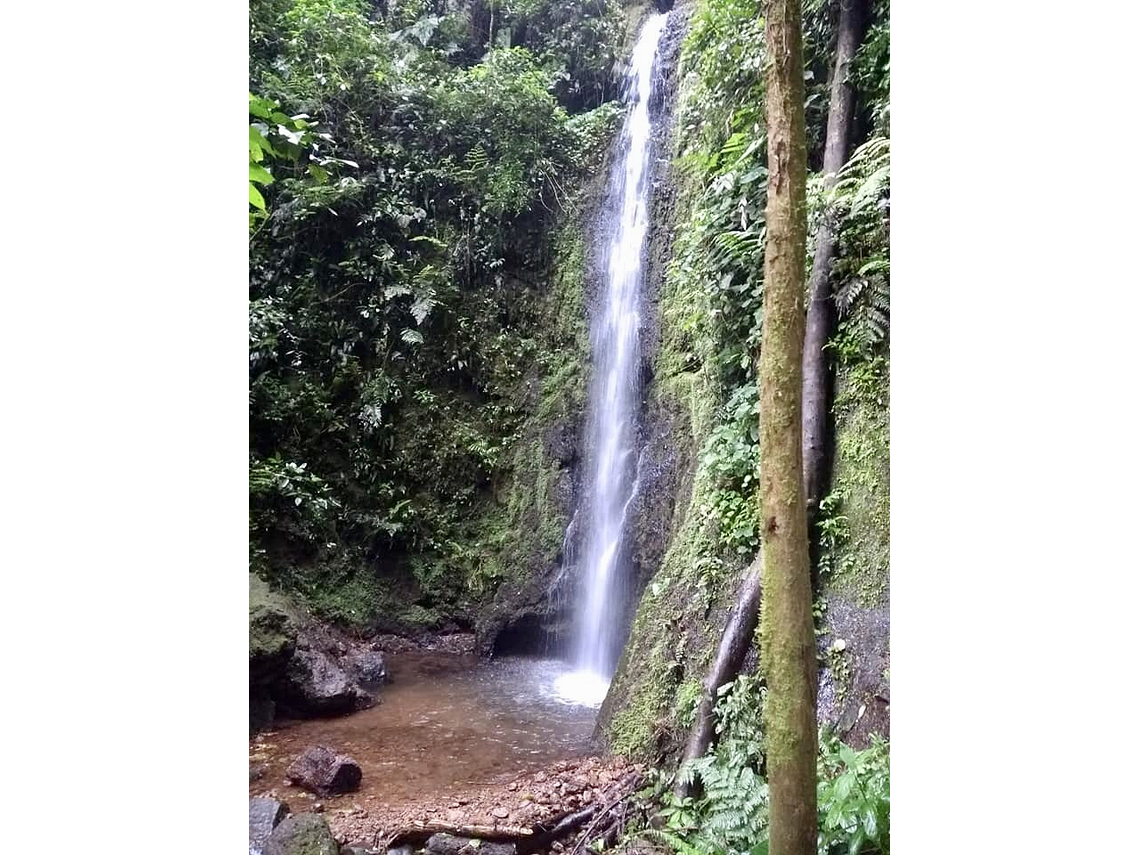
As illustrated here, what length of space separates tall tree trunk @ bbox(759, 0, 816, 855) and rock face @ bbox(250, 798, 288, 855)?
2.73 m

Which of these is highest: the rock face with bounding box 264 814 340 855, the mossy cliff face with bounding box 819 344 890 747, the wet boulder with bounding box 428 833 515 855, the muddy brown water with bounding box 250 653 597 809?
the mossy cliff face with bounding box 819 344 890 747

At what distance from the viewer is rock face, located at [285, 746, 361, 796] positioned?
5.21 m

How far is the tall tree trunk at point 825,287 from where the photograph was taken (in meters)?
4.52

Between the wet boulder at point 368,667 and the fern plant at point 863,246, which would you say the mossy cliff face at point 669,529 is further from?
the wet boulder at point 368,667

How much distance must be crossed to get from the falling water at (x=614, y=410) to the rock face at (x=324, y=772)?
2590 mm

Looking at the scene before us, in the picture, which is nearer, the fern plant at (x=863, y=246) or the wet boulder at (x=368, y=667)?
the fern plant at (x=863, y=246)

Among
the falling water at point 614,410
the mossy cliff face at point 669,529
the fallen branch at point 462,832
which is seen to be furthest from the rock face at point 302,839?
the falling water at point 614,410

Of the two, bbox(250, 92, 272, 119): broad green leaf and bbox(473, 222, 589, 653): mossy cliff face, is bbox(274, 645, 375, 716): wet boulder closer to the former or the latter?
bbox(473, 222, 589, 653): mossy cliff face

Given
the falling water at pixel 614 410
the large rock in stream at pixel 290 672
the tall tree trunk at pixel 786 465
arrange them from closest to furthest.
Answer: the tall tree trunk at pixel 786 465
the large rock in stream at pixel 290 672
the falling water at pixel 614 410

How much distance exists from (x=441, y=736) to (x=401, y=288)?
581 centimetres

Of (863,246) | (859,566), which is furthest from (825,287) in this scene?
(859,566)

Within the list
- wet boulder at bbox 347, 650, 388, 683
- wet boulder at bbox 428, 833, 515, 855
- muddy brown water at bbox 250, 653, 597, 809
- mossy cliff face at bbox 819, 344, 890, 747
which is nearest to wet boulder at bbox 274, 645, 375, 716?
muddy brown water at bbox 250, 653, 597, 809
